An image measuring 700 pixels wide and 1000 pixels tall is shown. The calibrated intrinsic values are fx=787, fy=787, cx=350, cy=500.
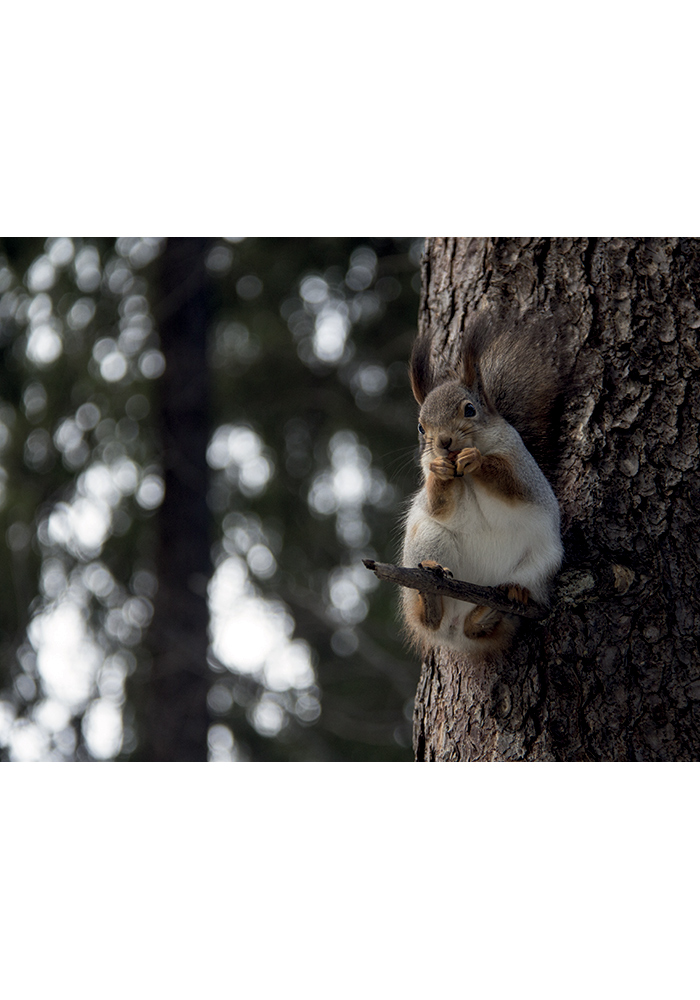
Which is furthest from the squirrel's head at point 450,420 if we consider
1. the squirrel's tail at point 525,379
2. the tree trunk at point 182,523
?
the tree trunk at point 182,523

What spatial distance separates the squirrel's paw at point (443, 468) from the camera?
3.69 ft

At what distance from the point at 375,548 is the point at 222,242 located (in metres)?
1.46

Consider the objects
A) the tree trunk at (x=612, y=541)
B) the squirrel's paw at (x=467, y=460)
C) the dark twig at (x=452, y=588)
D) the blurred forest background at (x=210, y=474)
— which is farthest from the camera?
the blurred forest background at (x=210, y=474)

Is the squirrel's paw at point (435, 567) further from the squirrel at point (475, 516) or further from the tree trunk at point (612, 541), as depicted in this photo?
the tree trunk at point (612, 541)

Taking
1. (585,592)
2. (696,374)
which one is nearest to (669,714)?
(585,592)

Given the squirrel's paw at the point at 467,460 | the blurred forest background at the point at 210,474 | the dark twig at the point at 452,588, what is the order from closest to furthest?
the dark twig at the point at 452,588
the squirrel's paw at the point at 467,460
the blurred forest background at the point at 210,474

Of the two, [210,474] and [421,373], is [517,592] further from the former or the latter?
[210,474]

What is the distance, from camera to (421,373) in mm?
1312

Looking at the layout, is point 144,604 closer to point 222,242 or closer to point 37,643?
point 37,643

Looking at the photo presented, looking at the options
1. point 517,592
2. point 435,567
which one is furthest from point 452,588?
point 517,592

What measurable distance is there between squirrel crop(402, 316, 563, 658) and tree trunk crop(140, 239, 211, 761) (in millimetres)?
2326

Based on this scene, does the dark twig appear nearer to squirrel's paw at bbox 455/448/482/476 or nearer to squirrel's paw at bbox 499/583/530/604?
squirrel's paw at bbox 499/583/530/604

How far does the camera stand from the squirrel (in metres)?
1.16

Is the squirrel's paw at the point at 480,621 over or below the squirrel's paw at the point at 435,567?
below
